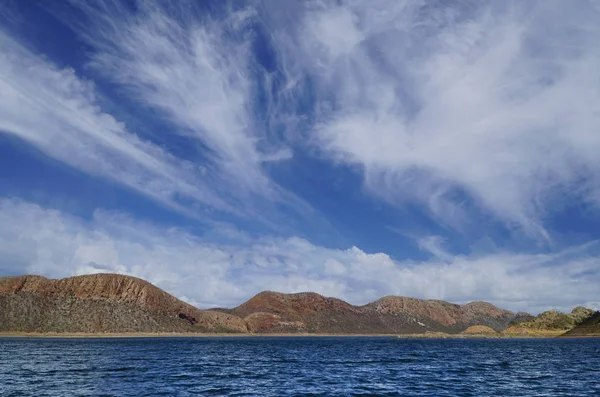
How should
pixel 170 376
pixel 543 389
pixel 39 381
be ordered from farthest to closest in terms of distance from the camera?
pixel 170 376
pixel 39 381
pixel 543 389

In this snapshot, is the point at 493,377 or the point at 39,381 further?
the point at 493,377

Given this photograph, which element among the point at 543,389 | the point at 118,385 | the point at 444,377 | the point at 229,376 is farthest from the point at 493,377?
the point at 118,385

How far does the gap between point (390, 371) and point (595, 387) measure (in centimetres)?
2813

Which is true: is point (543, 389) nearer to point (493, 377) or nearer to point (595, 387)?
point (595, 387)

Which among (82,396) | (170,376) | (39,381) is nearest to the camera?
(82,396)

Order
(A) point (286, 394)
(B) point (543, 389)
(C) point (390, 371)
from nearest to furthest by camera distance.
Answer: (A) point (286, 394), (B) point (543, 389), (C) point (390, 371)

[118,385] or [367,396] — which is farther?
[118,385]

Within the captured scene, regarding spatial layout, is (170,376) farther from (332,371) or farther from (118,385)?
(332,371)

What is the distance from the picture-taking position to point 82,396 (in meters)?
43.6

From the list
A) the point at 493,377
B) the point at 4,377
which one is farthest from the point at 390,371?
the point at 4,377

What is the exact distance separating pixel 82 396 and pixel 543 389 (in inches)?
1856

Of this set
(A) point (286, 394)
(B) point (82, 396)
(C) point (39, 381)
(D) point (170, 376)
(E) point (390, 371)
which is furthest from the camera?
(E) point (390, 371)

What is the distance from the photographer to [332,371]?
235ft

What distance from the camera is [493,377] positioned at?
6222cm
